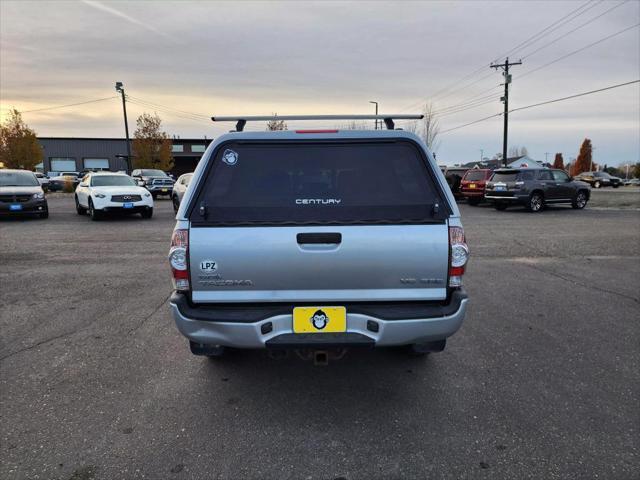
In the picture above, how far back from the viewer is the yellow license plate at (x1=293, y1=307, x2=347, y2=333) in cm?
291

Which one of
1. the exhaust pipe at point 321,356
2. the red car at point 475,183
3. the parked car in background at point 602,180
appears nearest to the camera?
the exhaust pipe at point 321,356

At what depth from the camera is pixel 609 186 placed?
4897 centimetres

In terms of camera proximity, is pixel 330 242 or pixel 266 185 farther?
pixel 266 185

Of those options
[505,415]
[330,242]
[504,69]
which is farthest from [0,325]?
[504,69]

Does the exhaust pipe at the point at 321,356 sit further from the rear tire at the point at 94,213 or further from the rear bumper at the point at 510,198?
the rear bumper at the point at 510,198

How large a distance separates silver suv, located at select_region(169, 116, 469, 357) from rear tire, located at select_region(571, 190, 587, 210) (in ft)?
63.3

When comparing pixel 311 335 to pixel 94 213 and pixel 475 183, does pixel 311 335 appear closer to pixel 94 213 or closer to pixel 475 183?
pixel 94 213

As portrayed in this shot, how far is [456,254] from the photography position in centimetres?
297

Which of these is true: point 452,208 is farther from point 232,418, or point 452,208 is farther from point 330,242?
point 232,418

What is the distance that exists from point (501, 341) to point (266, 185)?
2.90 metres

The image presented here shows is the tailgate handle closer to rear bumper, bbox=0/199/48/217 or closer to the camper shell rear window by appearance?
the camper shell rear window

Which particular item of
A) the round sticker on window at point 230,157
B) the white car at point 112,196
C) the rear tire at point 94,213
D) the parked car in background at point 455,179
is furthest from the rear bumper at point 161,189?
the round sticker on window at point 230,157

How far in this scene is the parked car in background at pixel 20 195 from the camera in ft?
46.7

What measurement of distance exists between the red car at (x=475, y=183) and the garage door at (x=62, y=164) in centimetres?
6603
